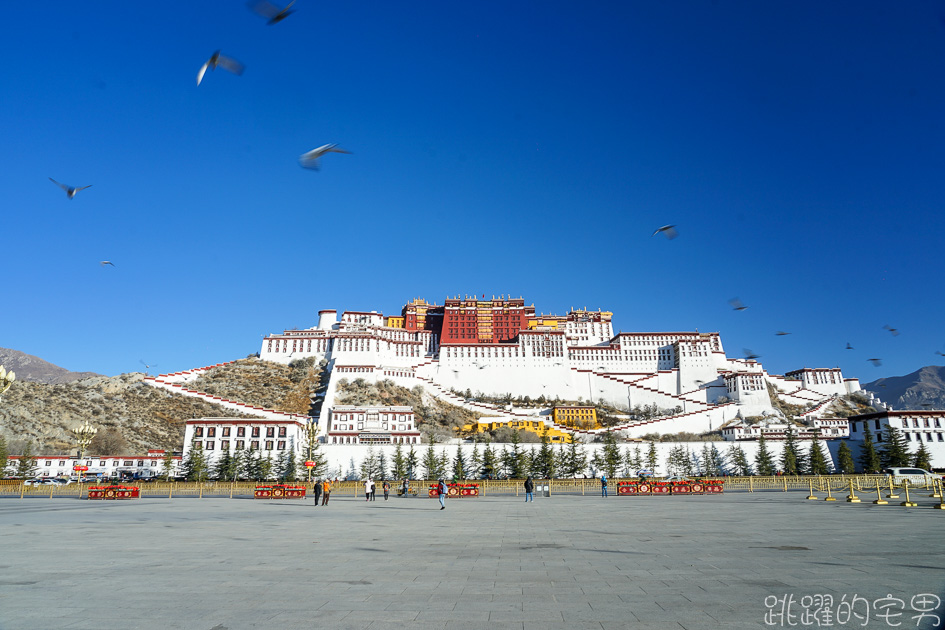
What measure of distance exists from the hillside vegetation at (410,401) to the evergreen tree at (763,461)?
38.8m

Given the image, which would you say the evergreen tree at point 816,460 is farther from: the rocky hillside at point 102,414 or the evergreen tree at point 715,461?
the rocky hillside at point 102,414

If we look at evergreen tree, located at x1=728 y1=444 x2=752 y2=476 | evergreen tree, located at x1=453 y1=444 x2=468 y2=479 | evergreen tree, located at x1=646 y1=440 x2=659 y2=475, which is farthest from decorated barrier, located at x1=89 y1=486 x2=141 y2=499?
evergreen tree, located at x1=728 y1=444 x2=752 y2=476

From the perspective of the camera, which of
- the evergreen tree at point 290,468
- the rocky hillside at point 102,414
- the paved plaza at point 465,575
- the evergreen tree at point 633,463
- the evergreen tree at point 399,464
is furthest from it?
the rocky hillside at point 102,414

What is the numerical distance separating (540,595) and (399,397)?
271ft

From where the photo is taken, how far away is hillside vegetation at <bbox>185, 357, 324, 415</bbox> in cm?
8394

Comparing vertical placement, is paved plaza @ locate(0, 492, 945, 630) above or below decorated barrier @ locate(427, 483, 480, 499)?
above

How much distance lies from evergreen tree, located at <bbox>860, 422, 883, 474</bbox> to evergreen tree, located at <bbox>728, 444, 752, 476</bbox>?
1278 cm

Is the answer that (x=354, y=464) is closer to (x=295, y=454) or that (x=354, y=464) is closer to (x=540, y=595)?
(x=295, y=454)

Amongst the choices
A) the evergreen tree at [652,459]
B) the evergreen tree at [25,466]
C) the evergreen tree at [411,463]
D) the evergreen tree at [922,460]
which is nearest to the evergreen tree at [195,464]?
the evergreen tree at [25,466]

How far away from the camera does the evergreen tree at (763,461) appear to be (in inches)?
2443

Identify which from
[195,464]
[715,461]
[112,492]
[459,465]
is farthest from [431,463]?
[715,461]

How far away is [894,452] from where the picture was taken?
203 ft

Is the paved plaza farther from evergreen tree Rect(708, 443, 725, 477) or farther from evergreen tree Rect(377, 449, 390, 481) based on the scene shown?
evergreen tree Rect(708, 443, 725, 477)

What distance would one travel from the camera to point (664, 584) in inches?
286
